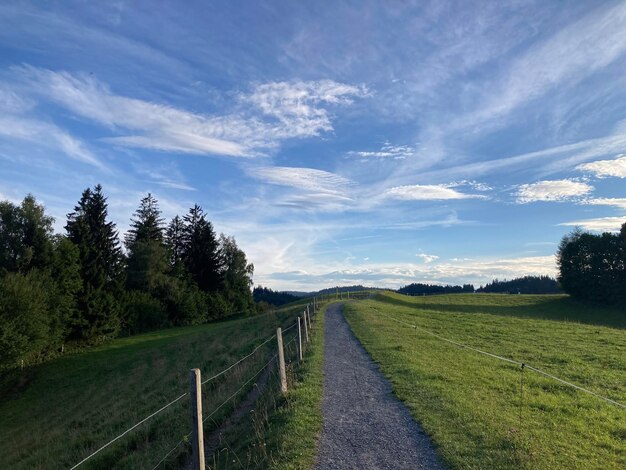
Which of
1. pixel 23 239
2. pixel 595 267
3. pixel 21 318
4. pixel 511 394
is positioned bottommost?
pixel 511 394

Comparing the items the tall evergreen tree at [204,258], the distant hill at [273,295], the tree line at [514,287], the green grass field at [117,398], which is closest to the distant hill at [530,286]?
the tree line at [514,287]

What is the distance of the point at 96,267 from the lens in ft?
154

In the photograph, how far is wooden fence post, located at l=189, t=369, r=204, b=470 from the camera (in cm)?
568

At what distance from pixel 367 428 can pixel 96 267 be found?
4590cm

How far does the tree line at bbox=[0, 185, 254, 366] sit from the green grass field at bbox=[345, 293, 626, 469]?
89.2 feet

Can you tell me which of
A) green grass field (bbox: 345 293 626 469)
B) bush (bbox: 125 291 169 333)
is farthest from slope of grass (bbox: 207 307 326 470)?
bush (bbox: 125 291 169 333)

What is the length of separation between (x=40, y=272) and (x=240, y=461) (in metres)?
39.7

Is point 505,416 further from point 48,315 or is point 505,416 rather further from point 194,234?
point 194,234

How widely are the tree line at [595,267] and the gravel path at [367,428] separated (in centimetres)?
6067

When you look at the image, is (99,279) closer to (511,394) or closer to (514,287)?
(511,394)

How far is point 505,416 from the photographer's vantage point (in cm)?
881

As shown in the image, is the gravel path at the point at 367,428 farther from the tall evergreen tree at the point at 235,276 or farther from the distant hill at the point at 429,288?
the distant hill at the point at 429,288

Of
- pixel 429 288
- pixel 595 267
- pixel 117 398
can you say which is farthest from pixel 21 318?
pixel 429 288

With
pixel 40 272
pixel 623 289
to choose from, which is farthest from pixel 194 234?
pixel 623 289
